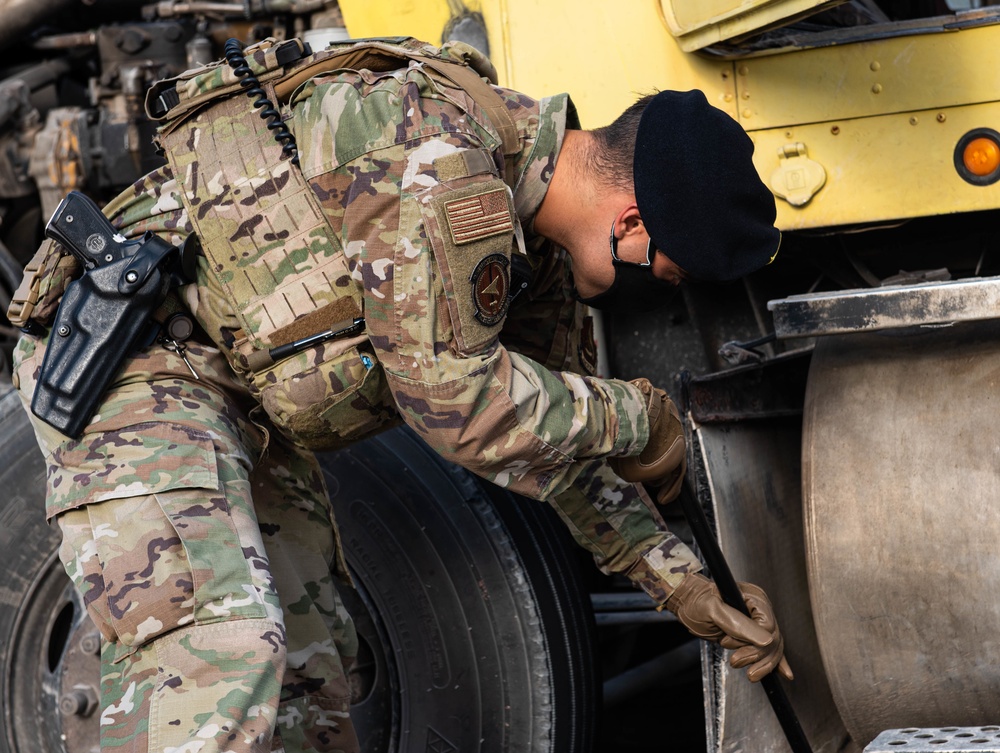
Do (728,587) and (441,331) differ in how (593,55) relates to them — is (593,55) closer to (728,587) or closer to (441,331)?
(441,331)

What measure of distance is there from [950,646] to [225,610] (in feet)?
3.50

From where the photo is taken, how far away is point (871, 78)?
1907mm

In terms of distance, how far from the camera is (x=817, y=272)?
7.59 feet

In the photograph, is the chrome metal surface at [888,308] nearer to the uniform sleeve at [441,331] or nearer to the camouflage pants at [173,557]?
the uniform sleeve at [441,331]

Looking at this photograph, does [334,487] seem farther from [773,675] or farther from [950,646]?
[950,646]

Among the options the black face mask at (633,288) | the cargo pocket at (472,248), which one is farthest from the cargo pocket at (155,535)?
the black face mask at (633,288)

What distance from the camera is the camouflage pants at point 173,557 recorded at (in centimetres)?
158

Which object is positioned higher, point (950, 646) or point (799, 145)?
point (799, 145)

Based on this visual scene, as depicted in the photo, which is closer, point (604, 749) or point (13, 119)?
point (13, 119)

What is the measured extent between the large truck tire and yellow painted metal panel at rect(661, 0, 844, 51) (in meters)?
0.87

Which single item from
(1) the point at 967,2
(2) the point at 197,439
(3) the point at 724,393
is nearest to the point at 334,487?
(2) the point at 197,439

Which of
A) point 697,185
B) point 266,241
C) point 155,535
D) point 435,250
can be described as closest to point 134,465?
point 155,535

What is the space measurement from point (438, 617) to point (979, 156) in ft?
3.98

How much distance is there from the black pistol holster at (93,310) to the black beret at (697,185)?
0.71m
